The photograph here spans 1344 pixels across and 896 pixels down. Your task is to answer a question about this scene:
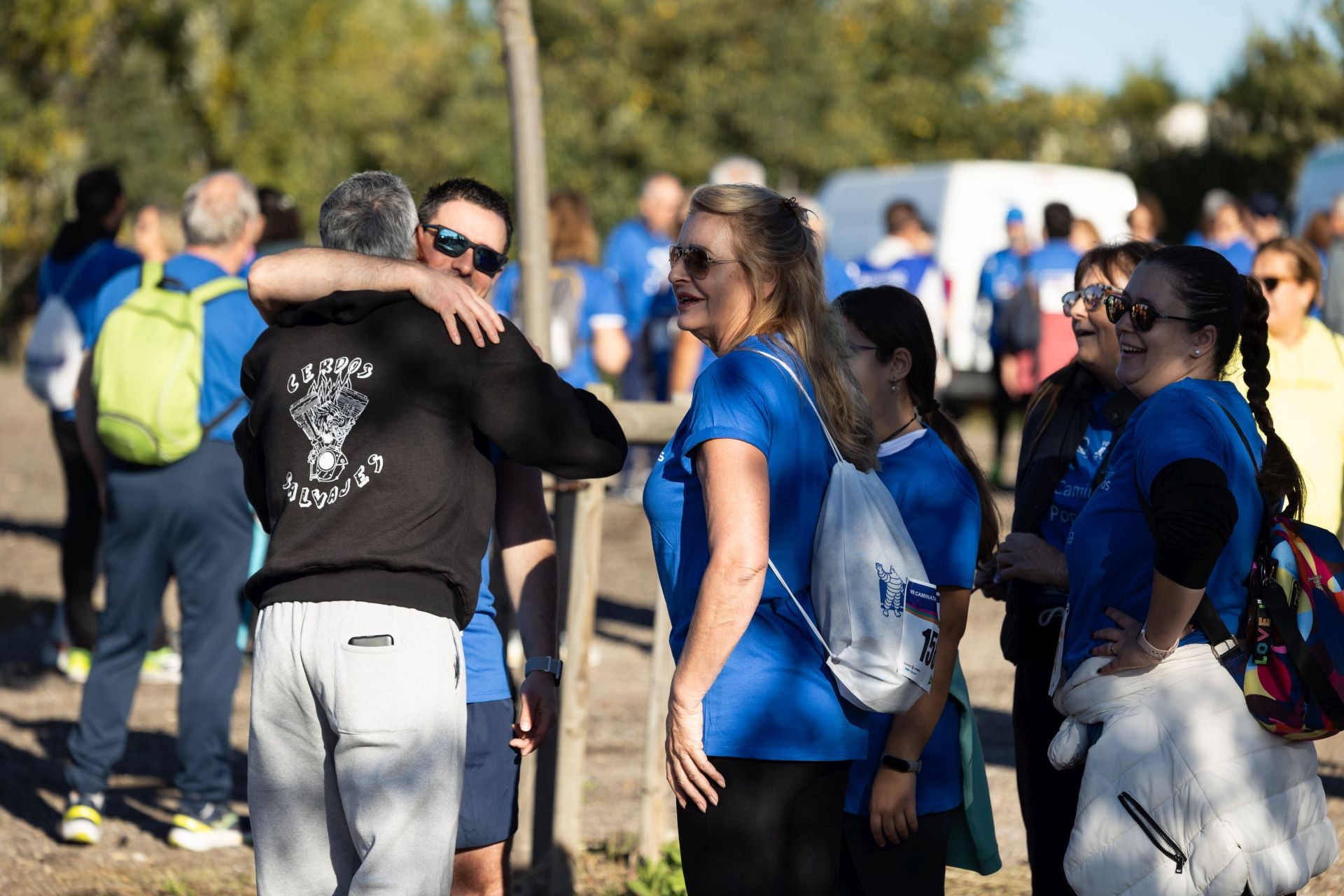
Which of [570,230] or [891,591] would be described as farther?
[570,230]

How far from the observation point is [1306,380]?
4.68m

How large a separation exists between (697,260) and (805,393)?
1.11ft

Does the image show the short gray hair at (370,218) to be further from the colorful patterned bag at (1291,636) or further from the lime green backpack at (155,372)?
the lime green backpack at (155,372)

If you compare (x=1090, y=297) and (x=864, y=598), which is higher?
(x=1090, y=297)

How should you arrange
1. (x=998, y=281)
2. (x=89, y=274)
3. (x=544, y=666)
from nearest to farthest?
(x=544, y=666) < (x=89, y=274) < (x=998, y=281)

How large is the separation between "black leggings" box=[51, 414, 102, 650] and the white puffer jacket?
5.84 meters

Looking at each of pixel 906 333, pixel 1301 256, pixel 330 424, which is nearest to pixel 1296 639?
pixel 906 333

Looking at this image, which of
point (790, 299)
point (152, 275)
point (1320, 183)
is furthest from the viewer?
point (1320, 183)

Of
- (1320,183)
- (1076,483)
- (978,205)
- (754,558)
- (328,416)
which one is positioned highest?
(978,205)

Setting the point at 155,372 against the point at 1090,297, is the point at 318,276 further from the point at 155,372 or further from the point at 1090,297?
the point at 155,372

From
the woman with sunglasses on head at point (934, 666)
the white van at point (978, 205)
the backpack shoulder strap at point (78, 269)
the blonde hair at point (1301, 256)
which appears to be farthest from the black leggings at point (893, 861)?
the white van at point (978, 205)

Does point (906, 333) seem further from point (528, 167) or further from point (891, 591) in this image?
point (528, 167)

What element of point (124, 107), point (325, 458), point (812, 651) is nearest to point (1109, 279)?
point (812, 651)

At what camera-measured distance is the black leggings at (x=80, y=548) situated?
7.53 metres
